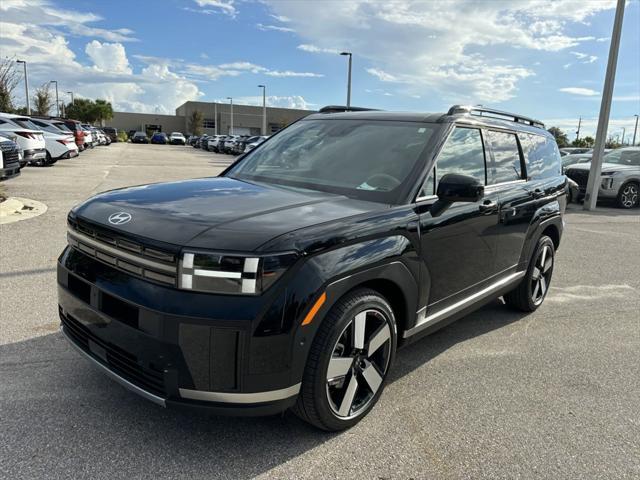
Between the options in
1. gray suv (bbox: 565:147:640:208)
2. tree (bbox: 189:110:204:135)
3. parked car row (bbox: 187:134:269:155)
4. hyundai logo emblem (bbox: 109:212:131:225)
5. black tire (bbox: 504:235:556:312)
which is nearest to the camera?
hyundai logo emblem (bbox: 109:212:131:225)

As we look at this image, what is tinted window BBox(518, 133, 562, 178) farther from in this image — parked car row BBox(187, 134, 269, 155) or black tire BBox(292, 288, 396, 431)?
parked car row BBox(187, 134, 269, 155)

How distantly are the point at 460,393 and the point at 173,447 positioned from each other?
1882 millimetres

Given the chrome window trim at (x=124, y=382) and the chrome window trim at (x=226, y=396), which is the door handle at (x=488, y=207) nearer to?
the chrome window trim at (x=226, y=396)

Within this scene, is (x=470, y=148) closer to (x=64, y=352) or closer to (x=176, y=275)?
(x=176, y=275)

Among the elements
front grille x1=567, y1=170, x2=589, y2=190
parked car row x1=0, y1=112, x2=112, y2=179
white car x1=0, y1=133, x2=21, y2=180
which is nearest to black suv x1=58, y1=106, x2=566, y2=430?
white car x1=0, y1=133, x2=21, y2=180

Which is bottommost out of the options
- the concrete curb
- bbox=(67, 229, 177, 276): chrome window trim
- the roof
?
the concrete curb

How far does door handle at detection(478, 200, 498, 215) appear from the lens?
12.4ft

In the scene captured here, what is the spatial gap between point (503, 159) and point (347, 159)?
150cm

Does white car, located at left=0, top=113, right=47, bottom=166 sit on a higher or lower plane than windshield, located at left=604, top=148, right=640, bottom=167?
lower

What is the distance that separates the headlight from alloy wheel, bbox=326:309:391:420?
1.96 ft

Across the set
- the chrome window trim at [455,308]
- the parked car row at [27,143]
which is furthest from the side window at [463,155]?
the parked car row at [27,143]

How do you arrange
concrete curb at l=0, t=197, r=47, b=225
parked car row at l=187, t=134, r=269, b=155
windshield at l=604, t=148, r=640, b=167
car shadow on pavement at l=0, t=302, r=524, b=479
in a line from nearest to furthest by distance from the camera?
car shadow on pavement at l=0, t=302, r=524, b=479 → concrete curb at l=0, t=197, r=47, b=225 → windshield at l=604, t=148, r=640, b=167 → parked car row at l=187, t=134, r=269, b=155

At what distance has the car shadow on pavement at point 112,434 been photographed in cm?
251

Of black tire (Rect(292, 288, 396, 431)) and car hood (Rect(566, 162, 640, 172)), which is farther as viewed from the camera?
car hood (Rect(566, 162, 640, 172))
